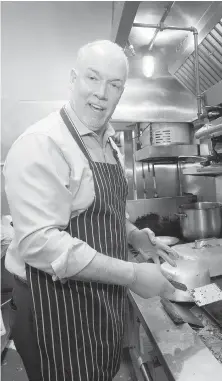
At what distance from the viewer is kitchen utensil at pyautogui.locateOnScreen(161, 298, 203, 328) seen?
3.65 ft

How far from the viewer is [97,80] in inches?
40.4

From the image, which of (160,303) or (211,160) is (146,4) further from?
(160,303)

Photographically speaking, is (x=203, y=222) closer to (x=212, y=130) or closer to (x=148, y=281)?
(x=212, y=130)

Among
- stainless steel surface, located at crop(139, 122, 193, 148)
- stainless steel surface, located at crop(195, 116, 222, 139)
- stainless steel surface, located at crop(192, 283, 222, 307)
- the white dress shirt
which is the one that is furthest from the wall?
stainless steel surface, located at crop(192, 283, 222, 307)

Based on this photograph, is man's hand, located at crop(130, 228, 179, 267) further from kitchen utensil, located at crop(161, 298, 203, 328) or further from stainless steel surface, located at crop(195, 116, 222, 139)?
stainless steel surface, located at crop(195, 116, 222, 139)

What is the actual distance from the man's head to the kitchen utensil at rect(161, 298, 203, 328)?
2.66 feet

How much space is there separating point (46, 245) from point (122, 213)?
47 centimetres

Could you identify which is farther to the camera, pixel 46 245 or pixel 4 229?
pixel 4 229

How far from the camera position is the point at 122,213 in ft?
3.99

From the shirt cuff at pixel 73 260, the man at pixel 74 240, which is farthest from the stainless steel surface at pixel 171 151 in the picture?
the shirt cuff at pixel 73 260

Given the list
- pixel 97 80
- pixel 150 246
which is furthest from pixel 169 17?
pixel 150 246

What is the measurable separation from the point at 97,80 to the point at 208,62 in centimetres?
156

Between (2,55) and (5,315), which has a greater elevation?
(2,55)

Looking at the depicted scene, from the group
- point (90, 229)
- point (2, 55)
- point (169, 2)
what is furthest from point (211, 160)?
point (2, 55)
